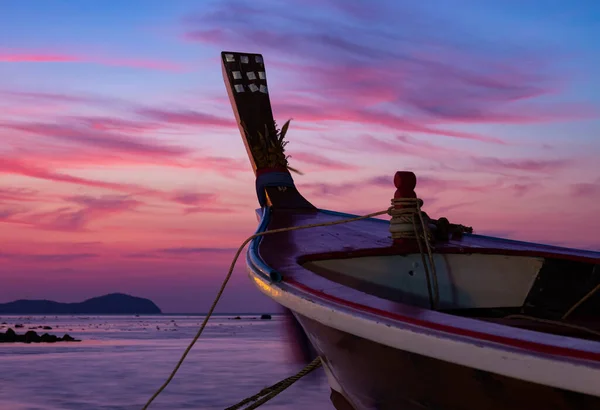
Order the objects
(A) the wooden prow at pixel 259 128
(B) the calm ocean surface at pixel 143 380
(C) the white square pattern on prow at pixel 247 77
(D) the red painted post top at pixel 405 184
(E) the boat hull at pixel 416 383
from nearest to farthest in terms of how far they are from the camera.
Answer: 1. (E) the boat hull at pixel 416 383
2. (D) the red painted post top at pixel 405 184
3. (A) the wooden prow at pixel 259 128
4. (C) the white square pattern on prow at pixel 247 77
5. (B) the calm ocean surface at pixel 143 380

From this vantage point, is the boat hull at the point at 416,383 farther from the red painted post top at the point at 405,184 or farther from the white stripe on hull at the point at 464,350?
the red painted post top at the point at 405,184

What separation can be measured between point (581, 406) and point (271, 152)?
5051 millimetres

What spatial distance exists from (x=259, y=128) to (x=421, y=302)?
11.0ft

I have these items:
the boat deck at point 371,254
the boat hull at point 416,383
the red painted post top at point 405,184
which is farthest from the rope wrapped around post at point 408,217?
the boat hull at point 416,383

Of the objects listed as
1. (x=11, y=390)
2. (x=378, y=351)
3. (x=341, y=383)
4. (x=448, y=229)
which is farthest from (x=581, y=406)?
(x=11, y=390)

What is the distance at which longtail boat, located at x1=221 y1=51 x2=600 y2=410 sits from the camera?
94.3 inches

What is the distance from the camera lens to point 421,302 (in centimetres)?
462

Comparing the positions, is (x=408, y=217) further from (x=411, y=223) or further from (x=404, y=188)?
(x=404, y=188)

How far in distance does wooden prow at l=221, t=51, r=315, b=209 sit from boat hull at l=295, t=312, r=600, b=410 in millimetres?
2985

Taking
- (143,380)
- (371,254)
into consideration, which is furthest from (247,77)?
(143,380)

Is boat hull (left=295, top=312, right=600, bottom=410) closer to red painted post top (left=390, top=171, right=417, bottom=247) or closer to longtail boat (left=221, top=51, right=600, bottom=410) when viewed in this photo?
longtail boat (left=221, top=51, right=600, bottom=410)

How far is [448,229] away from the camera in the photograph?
17.2 feet

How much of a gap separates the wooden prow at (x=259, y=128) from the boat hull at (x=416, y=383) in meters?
2.99

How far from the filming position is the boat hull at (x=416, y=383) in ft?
8.14
